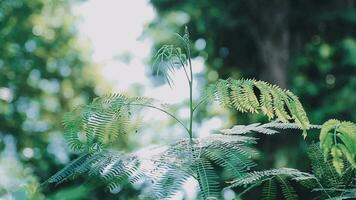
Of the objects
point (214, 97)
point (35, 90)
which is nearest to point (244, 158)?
point (214, 97)

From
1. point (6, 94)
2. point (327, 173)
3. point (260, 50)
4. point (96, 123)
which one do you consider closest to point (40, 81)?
point (6, 94)

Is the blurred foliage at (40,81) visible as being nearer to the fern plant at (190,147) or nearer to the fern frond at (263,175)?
the fern plant at (190,147)

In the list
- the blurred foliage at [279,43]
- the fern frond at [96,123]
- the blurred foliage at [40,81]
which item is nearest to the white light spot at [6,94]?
the blurred foliage at [40,81]

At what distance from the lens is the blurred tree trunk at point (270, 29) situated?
7035 millimetres

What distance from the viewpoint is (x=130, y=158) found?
1311 millimetres

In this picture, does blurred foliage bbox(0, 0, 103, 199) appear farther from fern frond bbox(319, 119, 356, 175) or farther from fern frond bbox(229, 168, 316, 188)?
fern frond bbox(319, 119, 356, 175)

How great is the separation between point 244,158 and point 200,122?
7199 mm

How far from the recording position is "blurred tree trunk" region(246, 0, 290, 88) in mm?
7035

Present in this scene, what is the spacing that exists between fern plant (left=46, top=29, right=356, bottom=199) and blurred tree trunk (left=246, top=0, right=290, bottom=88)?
225 inches

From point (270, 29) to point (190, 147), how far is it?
19.5ft

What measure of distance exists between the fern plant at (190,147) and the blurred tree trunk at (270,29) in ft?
18.7

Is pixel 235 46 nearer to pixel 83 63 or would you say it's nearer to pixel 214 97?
pixel 83 63

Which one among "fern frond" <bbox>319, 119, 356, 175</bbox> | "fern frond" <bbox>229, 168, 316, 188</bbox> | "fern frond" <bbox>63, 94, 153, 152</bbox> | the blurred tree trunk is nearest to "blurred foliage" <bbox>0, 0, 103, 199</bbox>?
the blurred tree trunk

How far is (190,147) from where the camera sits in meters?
1.33
